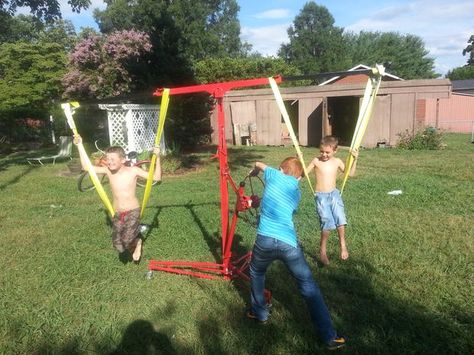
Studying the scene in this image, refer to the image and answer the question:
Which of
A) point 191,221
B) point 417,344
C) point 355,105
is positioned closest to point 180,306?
point 417,344

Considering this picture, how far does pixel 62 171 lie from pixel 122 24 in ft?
146

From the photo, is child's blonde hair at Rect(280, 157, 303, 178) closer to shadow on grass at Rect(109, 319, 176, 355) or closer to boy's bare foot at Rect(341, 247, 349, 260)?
shadow on grass at Rect(109, 319, 176, 355)

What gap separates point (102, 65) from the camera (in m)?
20.3

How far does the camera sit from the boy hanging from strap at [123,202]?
16.4ft

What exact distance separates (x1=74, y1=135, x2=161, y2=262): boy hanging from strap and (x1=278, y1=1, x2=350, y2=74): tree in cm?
6272

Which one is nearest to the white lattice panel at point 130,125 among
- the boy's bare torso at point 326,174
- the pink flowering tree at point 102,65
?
the pink flowering tree at point 102,65

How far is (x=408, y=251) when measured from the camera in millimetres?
5355

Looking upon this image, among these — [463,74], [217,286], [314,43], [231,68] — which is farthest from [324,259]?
[314,43]

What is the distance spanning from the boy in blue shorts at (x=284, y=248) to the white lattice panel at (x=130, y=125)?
444 inches

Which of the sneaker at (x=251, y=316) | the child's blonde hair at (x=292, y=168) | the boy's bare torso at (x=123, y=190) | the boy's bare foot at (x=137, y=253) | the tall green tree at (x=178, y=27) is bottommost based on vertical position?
the sneaker at (x=251, y=316)

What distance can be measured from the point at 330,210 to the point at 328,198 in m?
0.14

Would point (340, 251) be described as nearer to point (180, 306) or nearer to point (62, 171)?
point (180, 306)

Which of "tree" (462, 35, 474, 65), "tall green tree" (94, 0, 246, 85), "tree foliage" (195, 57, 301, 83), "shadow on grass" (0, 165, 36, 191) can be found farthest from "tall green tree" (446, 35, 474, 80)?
"shadow on grass" (0, 165, 36, 191)

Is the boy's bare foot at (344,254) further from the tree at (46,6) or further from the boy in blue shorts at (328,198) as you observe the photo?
the tree at (46,6)
